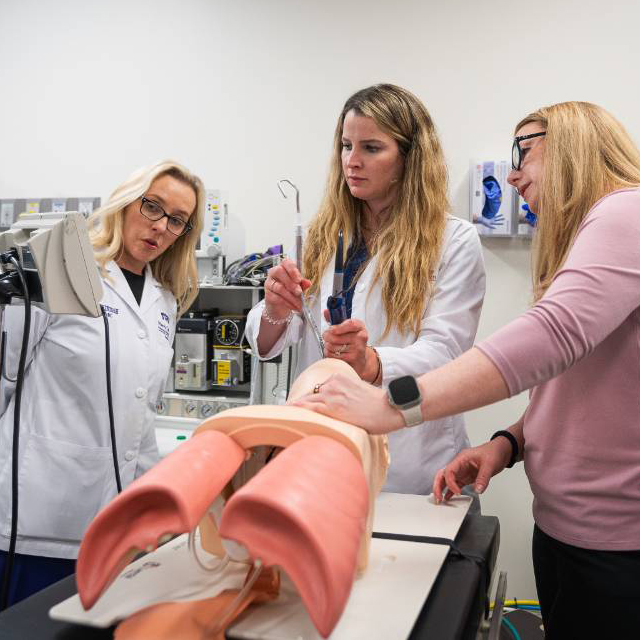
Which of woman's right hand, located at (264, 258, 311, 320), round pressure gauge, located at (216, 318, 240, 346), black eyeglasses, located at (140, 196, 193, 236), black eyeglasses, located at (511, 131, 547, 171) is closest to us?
black eyeglasses, located at (511, 131, 547, 171)

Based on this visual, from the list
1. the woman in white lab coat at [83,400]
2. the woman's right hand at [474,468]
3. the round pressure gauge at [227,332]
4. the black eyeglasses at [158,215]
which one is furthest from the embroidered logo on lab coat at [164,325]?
the woman's right hand at [474,468]

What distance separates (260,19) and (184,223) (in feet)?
5.67

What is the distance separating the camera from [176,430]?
117 inches

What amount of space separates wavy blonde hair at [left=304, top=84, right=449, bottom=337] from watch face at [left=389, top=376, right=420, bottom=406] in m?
0.63

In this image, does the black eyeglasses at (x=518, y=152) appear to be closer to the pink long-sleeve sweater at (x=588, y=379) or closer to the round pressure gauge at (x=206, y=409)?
the pink long-sleeve sweater at (x=588, y=379)

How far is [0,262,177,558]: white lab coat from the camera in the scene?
164 centimetres

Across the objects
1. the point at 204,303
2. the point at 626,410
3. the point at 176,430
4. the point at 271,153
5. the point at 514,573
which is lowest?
the point at 514,573

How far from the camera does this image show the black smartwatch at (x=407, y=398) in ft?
3.09

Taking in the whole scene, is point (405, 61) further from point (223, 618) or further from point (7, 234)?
point (223, 618)

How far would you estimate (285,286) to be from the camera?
1.45 meters

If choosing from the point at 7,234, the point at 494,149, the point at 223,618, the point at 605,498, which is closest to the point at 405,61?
the point at 494,149

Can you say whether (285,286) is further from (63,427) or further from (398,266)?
(63,427)

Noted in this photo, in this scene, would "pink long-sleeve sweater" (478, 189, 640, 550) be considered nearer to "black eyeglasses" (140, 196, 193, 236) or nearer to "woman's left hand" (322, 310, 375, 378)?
"woman's left hand" (322, 310, 375, 378)

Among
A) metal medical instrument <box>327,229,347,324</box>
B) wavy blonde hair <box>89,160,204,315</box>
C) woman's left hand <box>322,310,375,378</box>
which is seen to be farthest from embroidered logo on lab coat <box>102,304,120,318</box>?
woman's left hand <box>322,310,375,378</box>
